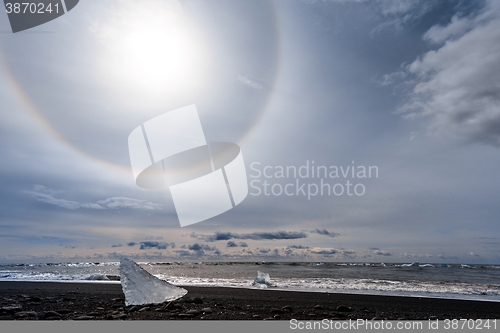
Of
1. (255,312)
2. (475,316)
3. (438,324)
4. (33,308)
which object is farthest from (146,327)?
(475,316)

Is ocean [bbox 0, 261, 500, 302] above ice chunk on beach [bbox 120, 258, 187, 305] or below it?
below

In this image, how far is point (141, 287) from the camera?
10727 millimetres

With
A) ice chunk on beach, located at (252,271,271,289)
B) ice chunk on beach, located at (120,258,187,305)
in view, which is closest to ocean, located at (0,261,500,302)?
ice chunk on beach, located at (252,271,271,289)

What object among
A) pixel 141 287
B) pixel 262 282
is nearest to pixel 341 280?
pixel 262 282

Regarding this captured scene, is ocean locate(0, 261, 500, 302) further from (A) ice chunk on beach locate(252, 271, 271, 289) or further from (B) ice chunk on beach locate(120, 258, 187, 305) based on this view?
(B) ice chunk on beach locate(120, 258, 187, 305)

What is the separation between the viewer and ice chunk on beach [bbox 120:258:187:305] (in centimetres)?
1039

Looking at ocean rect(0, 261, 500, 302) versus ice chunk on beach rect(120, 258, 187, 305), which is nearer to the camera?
ice chunk on beach rect(120, 258, 187, 305)

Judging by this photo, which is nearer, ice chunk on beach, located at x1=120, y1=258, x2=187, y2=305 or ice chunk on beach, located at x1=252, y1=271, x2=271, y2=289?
ice chunk on beach, located at x1=120, y1=258, x2=187, y2=305

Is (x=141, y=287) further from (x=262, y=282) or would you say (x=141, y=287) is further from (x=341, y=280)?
(x=341, y=280)

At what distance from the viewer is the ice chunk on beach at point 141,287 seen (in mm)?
10392

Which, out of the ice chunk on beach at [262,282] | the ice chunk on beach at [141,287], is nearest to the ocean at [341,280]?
the ice chunk on beach at [262,282]

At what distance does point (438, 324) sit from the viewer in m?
8.45

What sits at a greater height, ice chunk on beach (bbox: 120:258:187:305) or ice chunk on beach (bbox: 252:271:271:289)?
ice chunk on beach (bbox: 120:258:187:305)

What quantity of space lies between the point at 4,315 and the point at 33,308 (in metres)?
1.40
